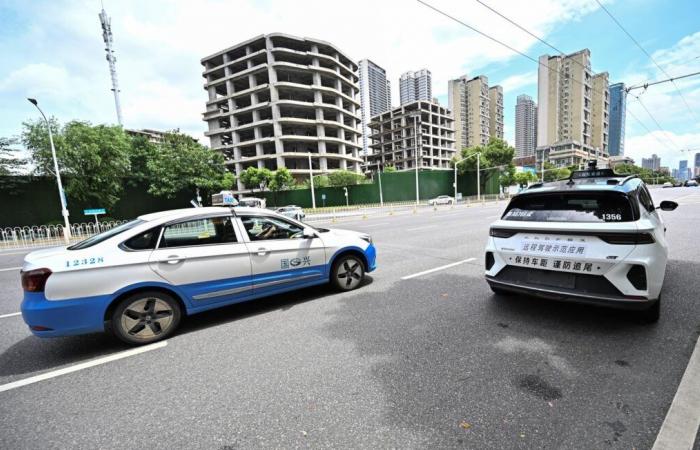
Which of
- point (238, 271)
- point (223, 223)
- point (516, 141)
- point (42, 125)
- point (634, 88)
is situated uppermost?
point (516, 141)

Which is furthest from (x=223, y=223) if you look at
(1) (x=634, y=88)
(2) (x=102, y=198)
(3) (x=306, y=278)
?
(2) (x=102, y=198)

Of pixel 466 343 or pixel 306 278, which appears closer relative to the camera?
pixel 466 343

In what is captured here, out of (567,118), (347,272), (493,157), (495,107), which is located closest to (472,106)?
(495,107)

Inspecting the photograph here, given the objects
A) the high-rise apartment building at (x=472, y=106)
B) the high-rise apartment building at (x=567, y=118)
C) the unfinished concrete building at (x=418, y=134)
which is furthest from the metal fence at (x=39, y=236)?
the high-rise apartment building at (x=472, y=106)

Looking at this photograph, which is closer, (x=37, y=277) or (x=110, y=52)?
(x=37, y=277)

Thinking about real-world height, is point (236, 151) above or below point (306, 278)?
above

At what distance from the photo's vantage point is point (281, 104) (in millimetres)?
51469

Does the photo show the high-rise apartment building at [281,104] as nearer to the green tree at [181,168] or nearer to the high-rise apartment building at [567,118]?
the green tree at [181,168]

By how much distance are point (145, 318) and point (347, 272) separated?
285cm

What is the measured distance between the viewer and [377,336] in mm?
3500

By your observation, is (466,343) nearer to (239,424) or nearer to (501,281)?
(501,281)

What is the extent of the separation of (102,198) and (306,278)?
25555 millimetres

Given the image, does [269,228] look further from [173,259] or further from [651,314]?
[651,314]

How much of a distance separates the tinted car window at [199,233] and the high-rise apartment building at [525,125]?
475 ft
